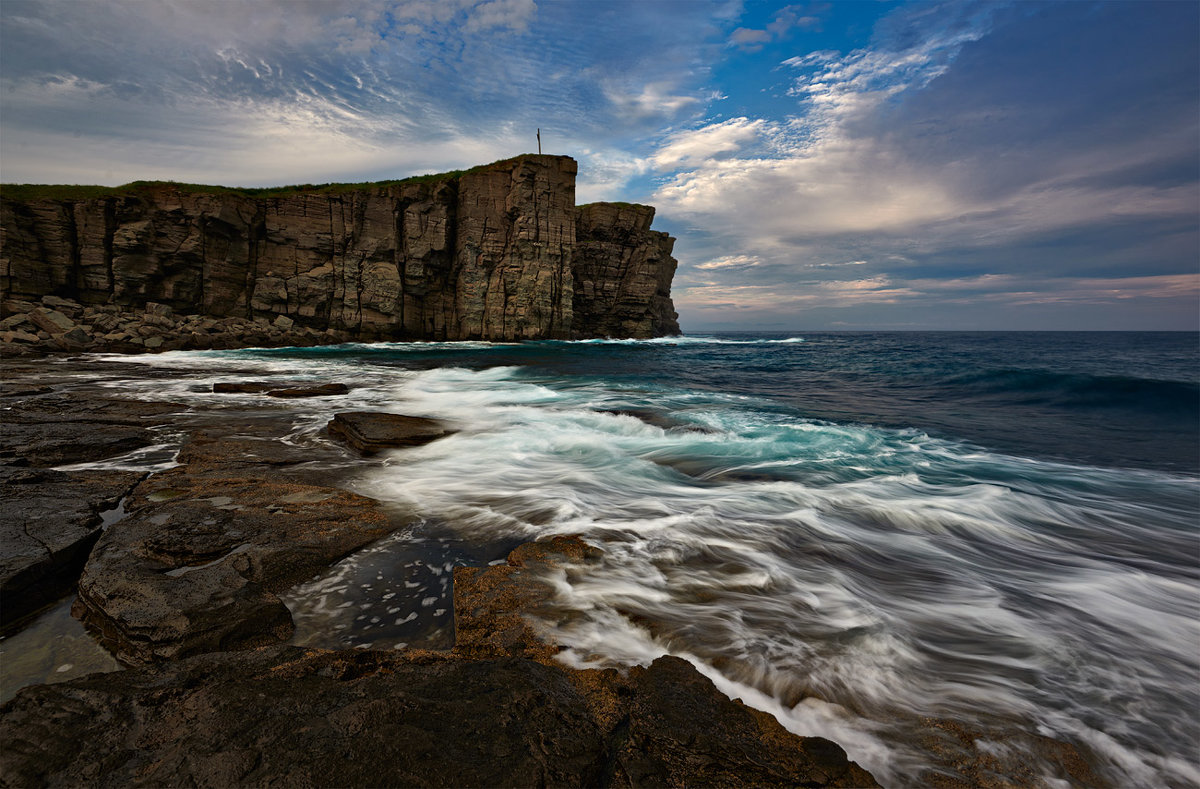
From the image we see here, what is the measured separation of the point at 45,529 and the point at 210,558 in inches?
50.7

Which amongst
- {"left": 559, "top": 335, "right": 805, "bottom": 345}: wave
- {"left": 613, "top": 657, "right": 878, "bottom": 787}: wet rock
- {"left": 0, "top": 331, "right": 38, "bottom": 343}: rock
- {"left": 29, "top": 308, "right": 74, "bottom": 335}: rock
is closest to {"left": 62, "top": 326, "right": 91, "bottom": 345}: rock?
{"left": 29, "top": 308, "right": 74, "bottom": 335}: rock

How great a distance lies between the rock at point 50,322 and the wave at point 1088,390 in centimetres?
3935

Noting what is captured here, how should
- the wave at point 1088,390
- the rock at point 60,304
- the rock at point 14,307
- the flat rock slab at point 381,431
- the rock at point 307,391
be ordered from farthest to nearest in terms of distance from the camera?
the rock at point 60,304, the rock at point 14,307, the wave at point 1088,390, the rock at point 307,391, the flat rock slab at point 381,431

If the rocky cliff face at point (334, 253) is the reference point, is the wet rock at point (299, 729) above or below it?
below

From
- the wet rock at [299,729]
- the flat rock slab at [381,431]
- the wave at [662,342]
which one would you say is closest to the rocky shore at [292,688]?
the wet rock at [299,729]

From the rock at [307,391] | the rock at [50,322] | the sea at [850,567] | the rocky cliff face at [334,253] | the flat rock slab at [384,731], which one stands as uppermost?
the rocky cliff face at [334,253]

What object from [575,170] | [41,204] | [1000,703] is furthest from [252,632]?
[41,204]

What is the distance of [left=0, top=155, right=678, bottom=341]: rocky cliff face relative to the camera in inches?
1117

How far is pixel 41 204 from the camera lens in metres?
27.6

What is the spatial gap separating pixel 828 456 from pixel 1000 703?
18.0 feet

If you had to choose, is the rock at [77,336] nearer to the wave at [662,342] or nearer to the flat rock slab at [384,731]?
the flat rock slab at [384,731]

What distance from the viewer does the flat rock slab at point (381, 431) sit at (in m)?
6.70

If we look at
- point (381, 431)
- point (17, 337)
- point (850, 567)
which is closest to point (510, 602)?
point (850, 567)

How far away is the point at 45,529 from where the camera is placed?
10.8 feet
